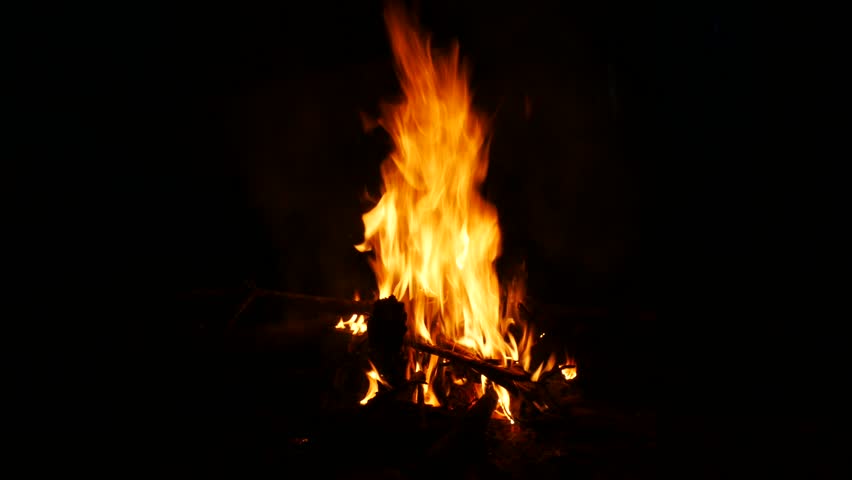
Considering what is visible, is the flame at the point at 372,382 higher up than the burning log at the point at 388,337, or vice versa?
the burning log at the point at 388,337

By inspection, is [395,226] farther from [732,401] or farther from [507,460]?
[732,401]

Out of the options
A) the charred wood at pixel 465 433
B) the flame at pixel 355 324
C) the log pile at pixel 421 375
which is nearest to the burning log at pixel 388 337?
the log pile at pixel 421 375

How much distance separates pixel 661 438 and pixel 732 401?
79 centimetres

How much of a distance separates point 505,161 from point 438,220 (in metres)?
0.82

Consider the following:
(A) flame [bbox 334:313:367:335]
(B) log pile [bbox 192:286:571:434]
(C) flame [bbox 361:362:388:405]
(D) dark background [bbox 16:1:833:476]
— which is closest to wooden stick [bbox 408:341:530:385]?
(B) log pile [bbox 192:286:571:434]

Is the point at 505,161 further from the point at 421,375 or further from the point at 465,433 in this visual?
the point at 465,433

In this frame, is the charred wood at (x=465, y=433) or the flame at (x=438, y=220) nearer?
the charred wood at (x=465, y=433)

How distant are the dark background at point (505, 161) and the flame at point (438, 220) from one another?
20 cm

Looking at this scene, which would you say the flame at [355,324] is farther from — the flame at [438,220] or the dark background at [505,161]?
the dark background at [505,161]

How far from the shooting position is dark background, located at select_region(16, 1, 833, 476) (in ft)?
11.6

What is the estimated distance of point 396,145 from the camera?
4137 millimetres

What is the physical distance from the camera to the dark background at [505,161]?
3521 mm

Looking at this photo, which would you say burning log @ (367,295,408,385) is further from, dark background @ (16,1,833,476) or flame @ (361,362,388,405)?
dark background @ (16,1,833,476)

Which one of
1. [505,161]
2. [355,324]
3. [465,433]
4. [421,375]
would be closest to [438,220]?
[505,161]
